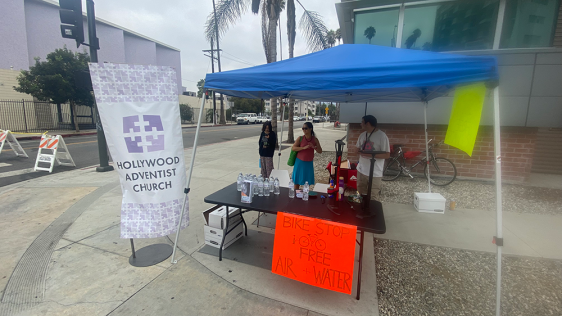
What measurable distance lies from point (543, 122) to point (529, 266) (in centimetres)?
466

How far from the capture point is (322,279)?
2.48 meters

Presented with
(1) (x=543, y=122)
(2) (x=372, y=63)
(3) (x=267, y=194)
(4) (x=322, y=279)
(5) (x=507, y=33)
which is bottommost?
(4) (x=322, y=279)

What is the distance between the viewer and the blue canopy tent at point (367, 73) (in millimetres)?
2248

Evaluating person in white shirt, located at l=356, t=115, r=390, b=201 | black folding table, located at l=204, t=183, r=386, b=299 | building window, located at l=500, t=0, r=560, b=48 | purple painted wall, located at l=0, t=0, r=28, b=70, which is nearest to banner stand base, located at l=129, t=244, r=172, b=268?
black folding table, located at l=204, t=183, r=386, b=299

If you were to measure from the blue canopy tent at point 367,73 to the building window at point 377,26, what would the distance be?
395 centimetres

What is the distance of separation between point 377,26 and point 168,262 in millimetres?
7345

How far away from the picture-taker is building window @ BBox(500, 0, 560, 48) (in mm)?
5816

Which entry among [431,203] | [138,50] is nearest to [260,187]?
[431,203]

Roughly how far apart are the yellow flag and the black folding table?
1142 mm

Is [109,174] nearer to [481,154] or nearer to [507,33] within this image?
[481,154]

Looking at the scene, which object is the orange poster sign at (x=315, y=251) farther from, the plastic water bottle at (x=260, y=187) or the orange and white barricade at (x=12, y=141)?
the orange and white barricade at (x=12, y=141)

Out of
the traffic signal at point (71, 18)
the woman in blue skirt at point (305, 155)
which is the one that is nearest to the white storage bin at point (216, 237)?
the woman in blue skirt at point (305, 155)

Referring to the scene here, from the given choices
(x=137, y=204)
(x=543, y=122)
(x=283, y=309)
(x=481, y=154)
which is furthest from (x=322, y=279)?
(x=543, y=122)

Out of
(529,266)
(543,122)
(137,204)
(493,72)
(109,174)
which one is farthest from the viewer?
(109,174)
